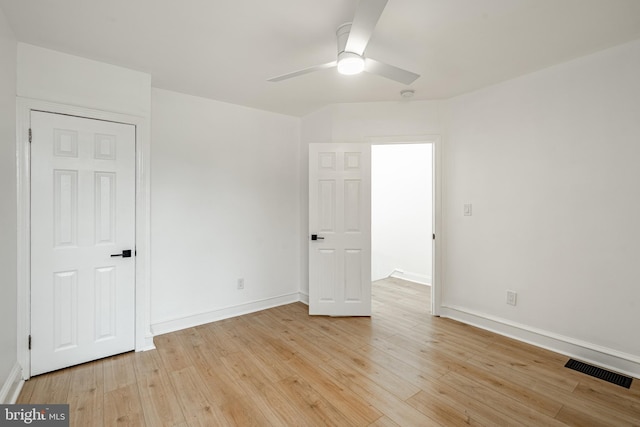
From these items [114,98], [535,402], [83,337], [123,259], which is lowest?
[535,402]

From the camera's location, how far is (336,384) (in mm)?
2176

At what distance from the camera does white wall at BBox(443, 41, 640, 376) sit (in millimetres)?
2324

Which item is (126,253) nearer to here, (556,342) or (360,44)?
(360,44)

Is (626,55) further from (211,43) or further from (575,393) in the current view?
(211,43)

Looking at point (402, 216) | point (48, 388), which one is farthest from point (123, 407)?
point (402, 216)

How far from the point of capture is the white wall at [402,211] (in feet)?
16.5

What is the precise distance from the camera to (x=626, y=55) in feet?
7.51

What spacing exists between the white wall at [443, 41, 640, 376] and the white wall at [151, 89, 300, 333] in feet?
6.96

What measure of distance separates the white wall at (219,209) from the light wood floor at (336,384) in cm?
51

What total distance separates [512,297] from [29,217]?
14.1 feet

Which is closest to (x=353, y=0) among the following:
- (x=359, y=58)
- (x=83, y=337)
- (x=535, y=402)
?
(x=359, y=58)

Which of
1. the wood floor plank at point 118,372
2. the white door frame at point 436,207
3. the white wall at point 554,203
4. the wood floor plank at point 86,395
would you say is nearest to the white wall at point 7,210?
the wood floor plank at point 86,395

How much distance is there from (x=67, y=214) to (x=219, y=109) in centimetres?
183

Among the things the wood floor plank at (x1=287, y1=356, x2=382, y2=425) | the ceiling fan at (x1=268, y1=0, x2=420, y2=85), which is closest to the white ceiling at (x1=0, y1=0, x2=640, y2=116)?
the ceiling fan at (x1=268, y1=0, x2=420, y2=85)
